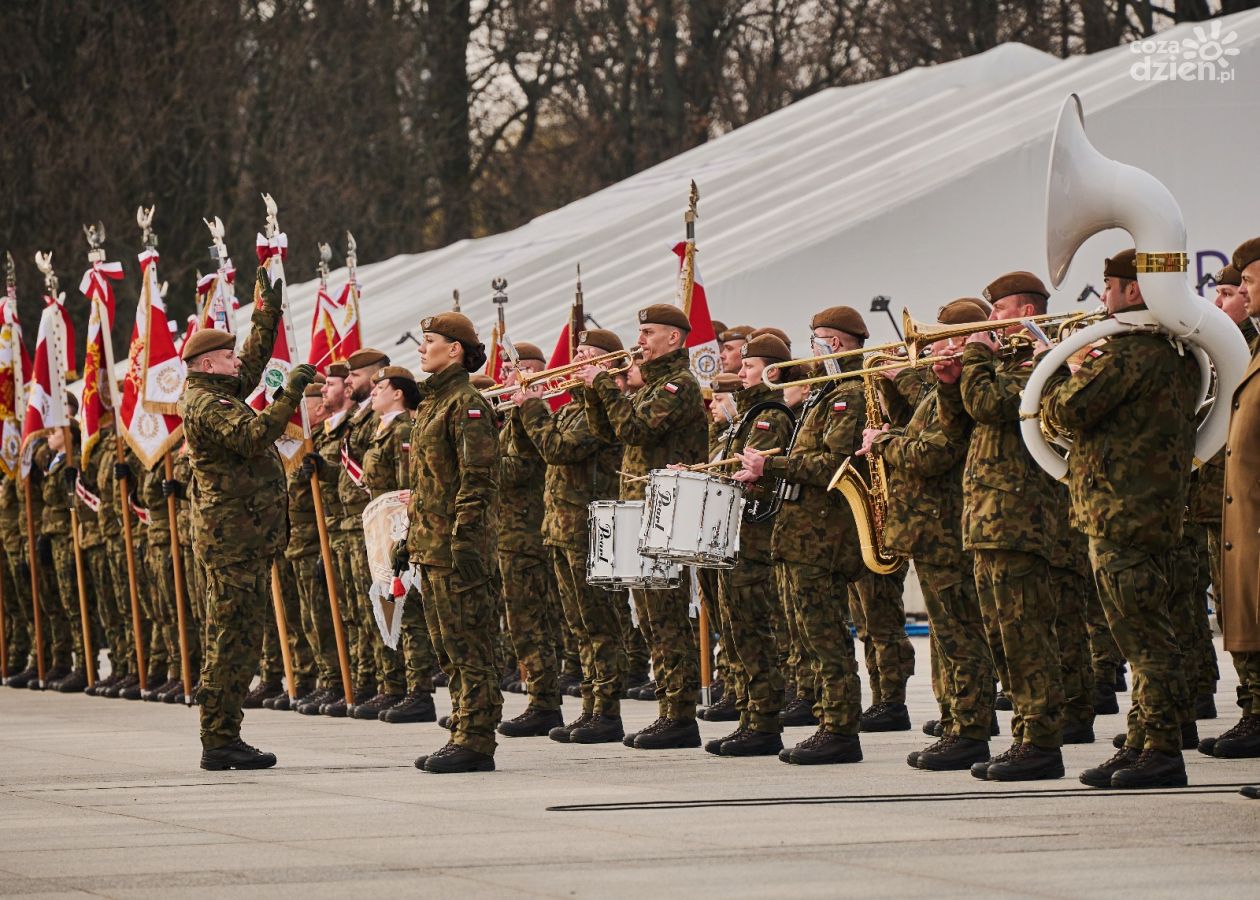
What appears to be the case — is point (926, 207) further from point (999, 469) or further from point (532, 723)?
point (999, 469)

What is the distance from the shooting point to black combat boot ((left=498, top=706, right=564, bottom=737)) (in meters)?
12.0

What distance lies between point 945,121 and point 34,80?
50.2ft

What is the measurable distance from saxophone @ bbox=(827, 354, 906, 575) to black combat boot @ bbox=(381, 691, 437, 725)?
3.98 m

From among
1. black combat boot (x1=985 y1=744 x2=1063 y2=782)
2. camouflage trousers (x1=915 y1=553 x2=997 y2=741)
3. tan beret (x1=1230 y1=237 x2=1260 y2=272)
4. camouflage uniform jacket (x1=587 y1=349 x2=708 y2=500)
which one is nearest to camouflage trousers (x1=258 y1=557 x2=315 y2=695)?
camouflage uniform jacket (x1=587 y1=349 x2=708 y2=500)

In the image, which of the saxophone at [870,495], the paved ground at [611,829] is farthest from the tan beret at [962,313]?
the paved ground at [611,829]

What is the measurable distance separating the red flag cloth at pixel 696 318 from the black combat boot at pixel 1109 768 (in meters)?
4.83

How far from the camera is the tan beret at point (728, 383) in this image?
11539mm

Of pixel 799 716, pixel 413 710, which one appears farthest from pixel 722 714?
pixel 413 710

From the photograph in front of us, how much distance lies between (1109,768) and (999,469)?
134cm

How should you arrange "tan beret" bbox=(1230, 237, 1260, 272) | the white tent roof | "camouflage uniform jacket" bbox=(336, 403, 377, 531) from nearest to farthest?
1. "tan beret" bbox=(1230, 237, 1260, 272)
2. "camouflage uniform jacket" bbox=(336, 403, 377, 531)
3. the white tent roof

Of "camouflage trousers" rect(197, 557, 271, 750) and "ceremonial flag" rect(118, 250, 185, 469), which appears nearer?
"camouflage trousers" rect(197, 557, 271, 750)

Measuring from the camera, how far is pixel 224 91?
32719 millimetres

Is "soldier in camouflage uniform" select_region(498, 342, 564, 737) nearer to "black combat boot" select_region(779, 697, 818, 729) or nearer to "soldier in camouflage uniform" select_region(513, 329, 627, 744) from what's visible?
"soldier in camouflage uniform" select_region(513, 329, 627, 744)

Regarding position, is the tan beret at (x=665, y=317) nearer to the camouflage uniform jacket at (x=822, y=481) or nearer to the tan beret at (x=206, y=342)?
the camouflage uniform jacket at (x=822, y=481)
